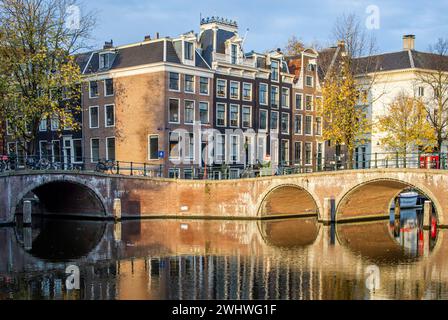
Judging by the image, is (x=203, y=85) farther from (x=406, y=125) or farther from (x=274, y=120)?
(x=406, y=125)

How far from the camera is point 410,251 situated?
26.3 meters

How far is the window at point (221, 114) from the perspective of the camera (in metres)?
47.3

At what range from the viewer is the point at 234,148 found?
4847 centimetres

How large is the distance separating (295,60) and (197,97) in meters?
13.2

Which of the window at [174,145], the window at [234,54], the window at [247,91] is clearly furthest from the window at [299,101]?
the window at [174,145]

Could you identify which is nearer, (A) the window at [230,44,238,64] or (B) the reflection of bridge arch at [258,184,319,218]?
(B) the reflection of bridge arch at [258,184,319,218]

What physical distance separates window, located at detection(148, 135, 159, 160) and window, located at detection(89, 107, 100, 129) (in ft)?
16.5

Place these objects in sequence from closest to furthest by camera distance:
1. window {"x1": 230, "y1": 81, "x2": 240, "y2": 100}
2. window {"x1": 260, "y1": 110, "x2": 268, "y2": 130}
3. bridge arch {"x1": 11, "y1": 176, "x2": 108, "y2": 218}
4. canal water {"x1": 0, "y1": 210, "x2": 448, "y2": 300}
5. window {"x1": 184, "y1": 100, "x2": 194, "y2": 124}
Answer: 1. canal water {"x1": 0, "y1": 210, "x2": 448, "y2": 300}
2. bridge arch {"x1": 11, "y1": 176, "x2": 108, "y2": 218}
3. window {"x1": 184, "y1": 100, "x2": 194, "y2": 124}
4. window {"x1": 230, "y1": 81, "x2": 240, "y2": 100}
5. window {"x1": 260, "y1": 110, "x2": 268, "y2": 130}

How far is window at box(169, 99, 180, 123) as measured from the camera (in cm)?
4400

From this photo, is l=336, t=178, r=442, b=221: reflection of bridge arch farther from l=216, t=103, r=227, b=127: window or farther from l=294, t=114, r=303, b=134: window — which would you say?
l=294, t=114, r=303, b=134: window

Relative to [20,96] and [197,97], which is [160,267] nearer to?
[20,96]

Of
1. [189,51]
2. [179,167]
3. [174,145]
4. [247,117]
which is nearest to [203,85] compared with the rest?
[189,51]

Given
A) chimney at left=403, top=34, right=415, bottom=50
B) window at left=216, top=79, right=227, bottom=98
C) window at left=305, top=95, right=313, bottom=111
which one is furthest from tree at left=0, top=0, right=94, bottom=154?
chimney at left=403, top=34, right=415, bottom=50
